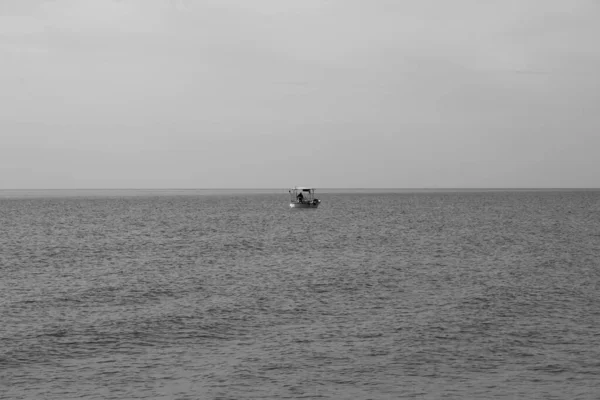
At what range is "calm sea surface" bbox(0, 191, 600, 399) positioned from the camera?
2275 centimetres

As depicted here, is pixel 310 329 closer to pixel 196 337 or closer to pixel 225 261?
pixel 196 337

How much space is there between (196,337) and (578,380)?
1556 cm

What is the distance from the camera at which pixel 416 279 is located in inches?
1839

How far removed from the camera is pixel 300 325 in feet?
103

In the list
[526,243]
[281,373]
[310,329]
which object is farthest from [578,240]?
[281,373]

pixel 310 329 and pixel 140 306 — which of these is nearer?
pixel 310 329

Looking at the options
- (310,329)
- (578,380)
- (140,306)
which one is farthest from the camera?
(140,306)

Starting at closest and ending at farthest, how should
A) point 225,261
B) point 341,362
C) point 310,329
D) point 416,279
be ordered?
point 341,362, point 310,329, point 416,279, point 225,261

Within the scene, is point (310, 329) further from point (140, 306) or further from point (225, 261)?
point (225, 261)

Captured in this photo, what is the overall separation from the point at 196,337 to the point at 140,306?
842cm

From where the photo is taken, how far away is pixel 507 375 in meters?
23.6

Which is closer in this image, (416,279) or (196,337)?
(196,337)

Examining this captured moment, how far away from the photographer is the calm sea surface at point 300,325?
22.8 meters

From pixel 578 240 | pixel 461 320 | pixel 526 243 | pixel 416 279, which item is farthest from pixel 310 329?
pixel 578 240
